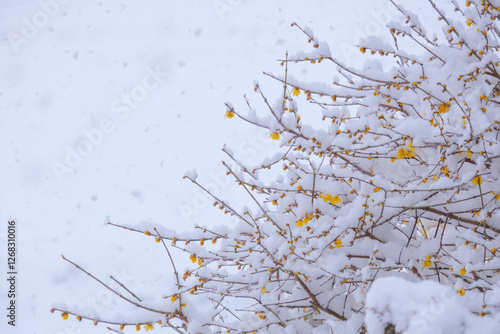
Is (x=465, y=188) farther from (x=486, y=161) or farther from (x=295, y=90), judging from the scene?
(x=295, y=90)

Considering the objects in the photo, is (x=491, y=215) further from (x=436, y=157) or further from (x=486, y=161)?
(x=436, y=157)

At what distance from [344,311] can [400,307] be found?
1547 mm

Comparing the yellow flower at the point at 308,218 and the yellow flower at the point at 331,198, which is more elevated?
the yellow flower at the point at 331,198

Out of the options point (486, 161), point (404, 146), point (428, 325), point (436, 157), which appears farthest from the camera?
point (436, 157)

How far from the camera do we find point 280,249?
2.11 meters

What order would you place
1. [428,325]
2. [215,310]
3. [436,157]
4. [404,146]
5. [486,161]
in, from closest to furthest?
[428,325] < [486,161] < [404,146] < [436,157] < [215,310]

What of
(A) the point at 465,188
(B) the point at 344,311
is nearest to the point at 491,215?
(A) the point at 465,188

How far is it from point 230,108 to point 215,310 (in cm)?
146

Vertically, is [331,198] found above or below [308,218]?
above

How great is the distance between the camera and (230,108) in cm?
222

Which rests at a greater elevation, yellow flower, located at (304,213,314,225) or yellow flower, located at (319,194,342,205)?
yellow flower, located at (319,194,342,205)

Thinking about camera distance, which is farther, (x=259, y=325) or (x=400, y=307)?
(x=259, y=325)

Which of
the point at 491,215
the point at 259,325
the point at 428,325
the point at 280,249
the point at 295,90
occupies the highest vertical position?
the point at 295,90

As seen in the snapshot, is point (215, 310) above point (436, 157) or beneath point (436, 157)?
beneath
